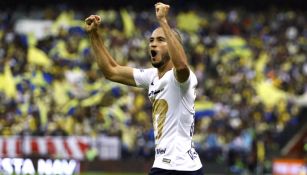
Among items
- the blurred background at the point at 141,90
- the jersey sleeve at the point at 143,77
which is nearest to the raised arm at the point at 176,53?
the jersey sleeve at the point at 143,77

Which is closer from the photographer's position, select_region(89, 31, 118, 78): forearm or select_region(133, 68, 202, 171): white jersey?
select_region(133, 68, 202, 171): white jersey

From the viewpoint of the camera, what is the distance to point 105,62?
790cm

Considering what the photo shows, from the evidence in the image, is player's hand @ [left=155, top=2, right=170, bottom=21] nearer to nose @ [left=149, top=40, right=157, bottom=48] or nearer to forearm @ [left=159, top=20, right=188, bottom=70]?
forearm @ [left=159, top=20, right=188, bottom=70]

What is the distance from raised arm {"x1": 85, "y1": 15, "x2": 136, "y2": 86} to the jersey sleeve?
2.6 inches

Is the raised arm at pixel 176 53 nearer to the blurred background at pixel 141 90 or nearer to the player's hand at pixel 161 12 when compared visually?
the player's hand at pixel 161 12

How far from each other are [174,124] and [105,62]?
1.06 metres

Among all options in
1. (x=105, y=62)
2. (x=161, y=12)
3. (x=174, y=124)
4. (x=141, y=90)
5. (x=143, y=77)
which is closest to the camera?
(x=161, y=12)

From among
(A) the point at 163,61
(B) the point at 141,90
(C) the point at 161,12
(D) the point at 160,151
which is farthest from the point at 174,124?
(B) the point at 141,90

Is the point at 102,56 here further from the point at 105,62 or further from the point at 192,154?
the point at 192,154

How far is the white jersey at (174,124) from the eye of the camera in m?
7.21

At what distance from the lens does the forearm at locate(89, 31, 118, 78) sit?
7879 millimetres

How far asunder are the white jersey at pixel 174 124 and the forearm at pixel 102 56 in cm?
74

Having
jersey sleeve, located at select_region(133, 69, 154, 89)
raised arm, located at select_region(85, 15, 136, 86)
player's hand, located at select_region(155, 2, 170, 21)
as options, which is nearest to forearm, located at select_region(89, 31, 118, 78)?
raised arm, located at select_region(85, 15, 136, 86)

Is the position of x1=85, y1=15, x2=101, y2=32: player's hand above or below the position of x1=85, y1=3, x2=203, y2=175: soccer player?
above
